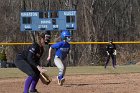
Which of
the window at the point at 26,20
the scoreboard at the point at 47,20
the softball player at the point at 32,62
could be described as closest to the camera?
the softball player at the point at 32,62

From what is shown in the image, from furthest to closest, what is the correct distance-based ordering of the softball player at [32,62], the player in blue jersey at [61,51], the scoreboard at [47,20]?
the scoreboard at [47,20], the player in blue jersey at [61,51], the softball player at [32,62]

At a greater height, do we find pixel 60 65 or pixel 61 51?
pixel 61 51

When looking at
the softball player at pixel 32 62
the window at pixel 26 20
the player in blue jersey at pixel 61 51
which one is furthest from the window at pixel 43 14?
the softball player at pixel 32 62

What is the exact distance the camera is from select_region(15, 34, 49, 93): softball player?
9.87 metres

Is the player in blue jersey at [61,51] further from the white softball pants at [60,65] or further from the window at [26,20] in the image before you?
the window at [26,20]

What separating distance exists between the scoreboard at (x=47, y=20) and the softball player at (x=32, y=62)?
17025 mm

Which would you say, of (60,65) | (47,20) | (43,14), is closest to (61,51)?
(60,65)

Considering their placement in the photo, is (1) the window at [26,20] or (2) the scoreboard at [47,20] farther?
(1) the window at [26,20]

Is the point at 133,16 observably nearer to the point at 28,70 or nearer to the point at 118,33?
the point at 118,33

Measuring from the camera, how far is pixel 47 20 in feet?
90.0

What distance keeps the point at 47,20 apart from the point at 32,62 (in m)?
17.7

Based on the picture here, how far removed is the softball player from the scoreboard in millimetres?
17025

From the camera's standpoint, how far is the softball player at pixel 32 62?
388 inches

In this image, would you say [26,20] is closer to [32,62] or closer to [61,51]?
[61,51]
